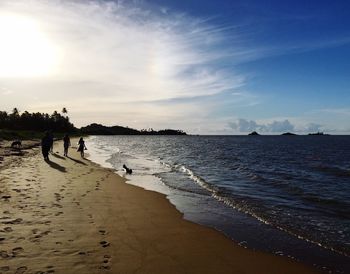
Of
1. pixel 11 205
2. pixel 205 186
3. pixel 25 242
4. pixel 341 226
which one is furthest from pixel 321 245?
pixel 205 186

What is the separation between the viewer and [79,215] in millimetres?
12219

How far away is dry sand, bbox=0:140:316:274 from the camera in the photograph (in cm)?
805

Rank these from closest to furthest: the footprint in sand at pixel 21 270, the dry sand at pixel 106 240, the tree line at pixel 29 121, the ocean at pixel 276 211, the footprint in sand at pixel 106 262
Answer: the footprint in sand at pixel 21 270
the footprint in sand at pixel 106 262
the dry sand at pixel 106 240
the ocean at pixel 276 211
the tree line at pixel 29 121

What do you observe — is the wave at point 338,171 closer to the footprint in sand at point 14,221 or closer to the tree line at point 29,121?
the footprint in sand at point 14,221

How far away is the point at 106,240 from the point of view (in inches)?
387

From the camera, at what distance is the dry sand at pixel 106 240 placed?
8.05 metres

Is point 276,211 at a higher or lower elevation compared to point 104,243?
lower

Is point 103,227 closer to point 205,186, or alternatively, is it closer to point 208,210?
point 208,210

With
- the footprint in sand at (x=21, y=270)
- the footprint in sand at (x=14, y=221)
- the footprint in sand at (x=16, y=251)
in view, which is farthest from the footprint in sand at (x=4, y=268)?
the footprint in sand at (x=14, y=221)

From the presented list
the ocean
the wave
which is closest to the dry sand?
the ocean

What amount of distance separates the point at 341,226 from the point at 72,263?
34.3 feet

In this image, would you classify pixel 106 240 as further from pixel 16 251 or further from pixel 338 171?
pixel 338 171

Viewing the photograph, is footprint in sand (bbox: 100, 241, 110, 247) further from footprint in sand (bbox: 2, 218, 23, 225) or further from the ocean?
the ocean

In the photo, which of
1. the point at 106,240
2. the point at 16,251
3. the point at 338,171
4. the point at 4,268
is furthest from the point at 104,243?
the point at 338,171
